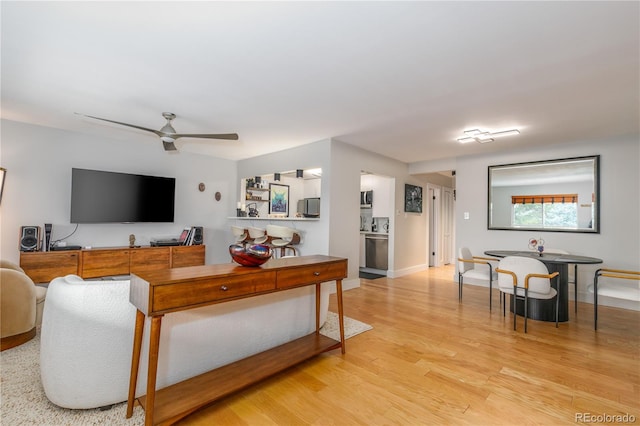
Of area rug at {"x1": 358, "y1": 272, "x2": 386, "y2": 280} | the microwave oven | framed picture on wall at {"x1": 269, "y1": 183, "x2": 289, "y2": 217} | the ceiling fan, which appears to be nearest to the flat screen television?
the ceiling fan

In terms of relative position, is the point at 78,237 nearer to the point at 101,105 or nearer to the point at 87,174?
the point at 87,174

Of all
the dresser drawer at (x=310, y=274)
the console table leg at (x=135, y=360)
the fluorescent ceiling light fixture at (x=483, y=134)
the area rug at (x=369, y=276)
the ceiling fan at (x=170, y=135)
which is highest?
the fluorescent ceiling light fixture at (x=483, y=134)

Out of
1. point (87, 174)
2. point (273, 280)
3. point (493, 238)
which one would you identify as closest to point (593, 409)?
point (273, 280)

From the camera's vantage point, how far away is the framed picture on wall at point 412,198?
6260 mm

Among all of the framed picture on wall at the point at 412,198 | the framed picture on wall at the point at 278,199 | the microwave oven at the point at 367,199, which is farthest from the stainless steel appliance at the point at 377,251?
the framed picture on wall at the point at 278,199

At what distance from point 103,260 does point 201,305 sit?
370 centimetres

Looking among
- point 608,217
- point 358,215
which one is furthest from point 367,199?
point 608,217

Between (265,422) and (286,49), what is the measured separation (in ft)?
8.02

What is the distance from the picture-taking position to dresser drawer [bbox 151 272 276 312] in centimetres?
145

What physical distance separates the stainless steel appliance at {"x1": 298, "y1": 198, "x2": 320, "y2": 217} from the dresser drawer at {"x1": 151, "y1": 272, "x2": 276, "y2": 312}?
214 inches

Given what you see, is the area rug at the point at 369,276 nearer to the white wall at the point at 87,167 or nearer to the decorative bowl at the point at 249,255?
the white wall at the point at 87,167

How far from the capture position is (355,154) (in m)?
5.00

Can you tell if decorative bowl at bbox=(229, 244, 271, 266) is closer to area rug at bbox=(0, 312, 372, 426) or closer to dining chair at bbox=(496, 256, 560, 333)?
area rug at bbox=(0, 312, 372, 426)

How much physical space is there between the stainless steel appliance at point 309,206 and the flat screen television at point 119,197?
129 inches
